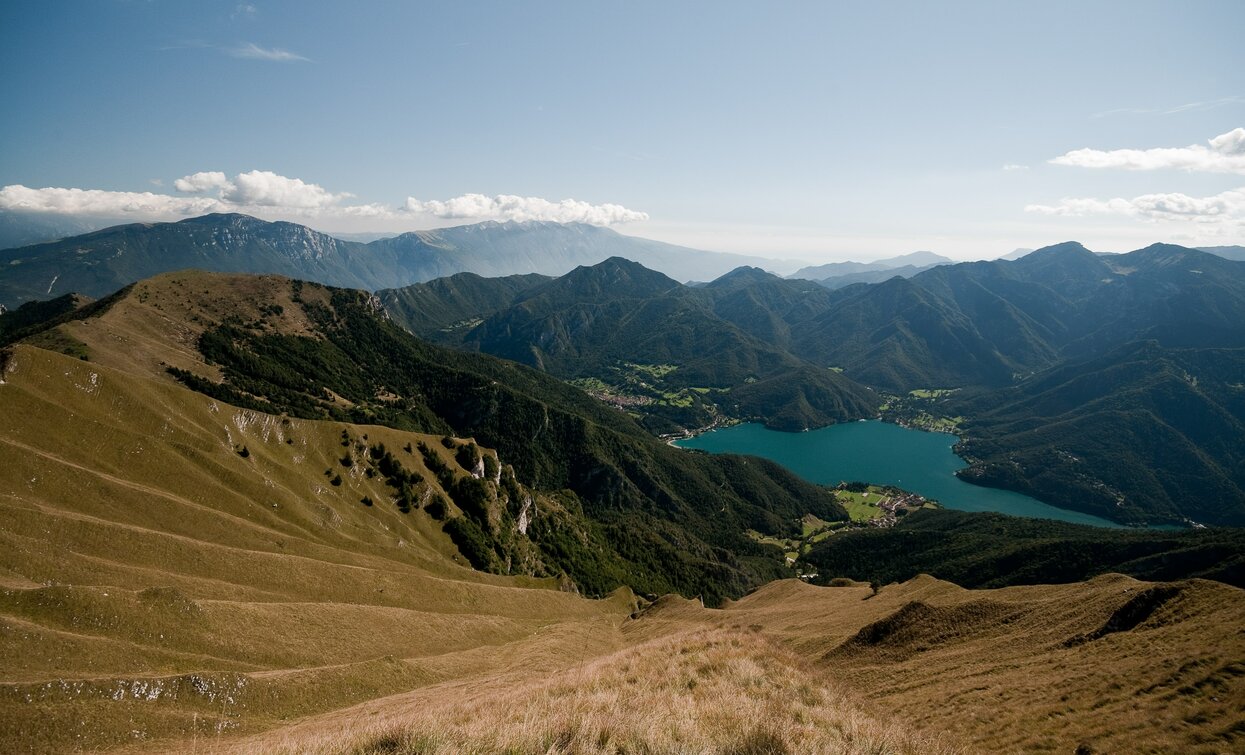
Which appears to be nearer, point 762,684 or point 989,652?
point 762,684

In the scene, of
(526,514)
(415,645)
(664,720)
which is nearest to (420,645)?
(415,645)

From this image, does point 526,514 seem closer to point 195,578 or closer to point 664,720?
point 195,578

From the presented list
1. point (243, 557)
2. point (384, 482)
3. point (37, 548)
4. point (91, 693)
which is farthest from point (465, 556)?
point (91, 693)

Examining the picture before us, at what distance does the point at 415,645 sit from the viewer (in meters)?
51.4

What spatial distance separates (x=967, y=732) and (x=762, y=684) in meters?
7.55

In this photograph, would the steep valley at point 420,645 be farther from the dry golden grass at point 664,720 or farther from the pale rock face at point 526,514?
the pale rock face at point 526,514

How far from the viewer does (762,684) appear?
18.7m

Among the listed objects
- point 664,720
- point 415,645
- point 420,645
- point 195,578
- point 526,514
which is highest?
point 664,720

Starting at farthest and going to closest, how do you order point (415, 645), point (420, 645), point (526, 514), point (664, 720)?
point (526, 514) < point (420, 645) < point (415, 645) < point (664, 720)

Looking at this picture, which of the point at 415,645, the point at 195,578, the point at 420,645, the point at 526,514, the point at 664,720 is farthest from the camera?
the point at 526,514

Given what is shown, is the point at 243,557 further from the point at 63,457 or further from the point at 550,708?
the point at 550,708

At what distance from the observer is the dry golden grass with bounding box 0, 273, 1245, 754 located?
15.2 metres

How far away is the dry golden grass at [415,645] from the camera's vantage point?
15219 millimetres

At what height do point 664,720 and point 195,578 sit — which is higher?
point 664,720
